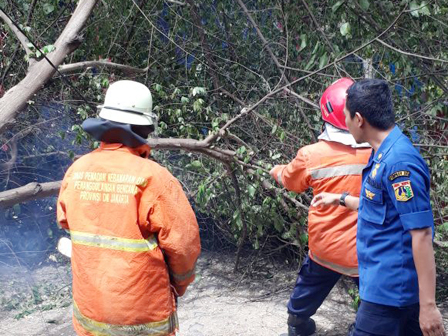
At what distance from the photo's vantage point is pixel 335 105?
361 cm

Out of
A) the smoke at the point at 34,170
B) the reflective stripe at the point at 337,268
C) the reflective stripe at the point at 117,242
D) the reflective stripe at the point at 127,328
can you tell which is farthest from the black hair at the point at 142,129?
the smoke at the point at 34,170

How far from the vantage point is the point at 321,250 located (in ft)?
12.3

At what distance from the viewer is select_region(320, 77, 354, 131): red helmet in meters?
3.61

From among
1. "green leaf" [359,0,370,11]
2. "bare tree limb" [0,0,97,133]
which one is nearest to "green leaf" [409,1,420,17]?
"green leaf" [359,0,370,11]

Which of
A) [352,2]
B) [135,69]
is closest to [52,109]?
[135,69]

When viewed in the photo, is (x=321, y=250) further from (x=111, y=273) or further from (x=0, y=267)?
(x=0, y=267)

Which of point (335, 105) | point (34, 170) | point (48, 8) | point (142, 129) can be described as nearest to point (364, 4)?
point (335, 105)

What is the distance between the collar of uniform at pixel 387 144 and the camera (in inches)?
103

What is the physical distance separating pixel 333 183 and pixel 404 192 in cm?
112

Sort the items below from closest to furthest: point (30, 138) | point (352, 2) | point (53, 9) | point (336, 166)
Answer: point (336, 166), point (352, 2), point (53, 9), point (30, 138)

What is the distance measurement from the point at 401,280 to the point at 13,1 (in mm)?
4278

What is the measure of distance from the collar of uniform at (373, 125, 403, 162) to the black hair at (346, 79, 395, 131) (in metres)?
0.04

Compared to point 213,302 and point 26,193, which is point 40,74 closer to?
A: point 26,193

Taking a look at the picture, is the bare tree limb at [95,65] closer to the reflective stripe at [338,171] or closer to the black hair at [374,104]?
the reflective stripe at [338,171]
